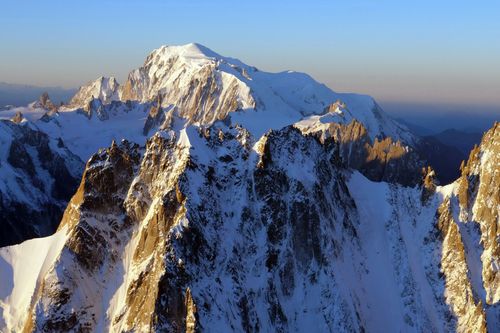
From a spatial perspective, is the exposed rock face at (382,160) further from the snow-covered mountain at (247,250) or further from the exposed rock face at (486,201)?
the snow-covered mountain at (247,250)

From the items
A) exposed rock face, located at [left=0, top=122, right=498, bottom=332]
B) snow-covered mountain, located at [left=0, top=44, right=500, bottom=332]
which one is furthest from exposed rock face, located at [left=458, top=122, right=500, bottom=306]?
exposed rock face, located at [left=0, top=122, right=498, bottom=332]

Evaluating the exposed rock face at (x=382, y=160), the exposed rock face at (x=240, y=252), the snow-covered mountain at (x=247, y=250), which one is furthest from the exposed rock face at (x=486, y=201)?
the exposed rock face at (x=382, y=160)

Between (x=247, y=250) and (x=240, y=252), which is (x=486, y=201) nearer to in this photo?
(x=247, y=250)

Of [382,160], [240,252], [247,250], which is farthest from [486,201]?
[382,160]

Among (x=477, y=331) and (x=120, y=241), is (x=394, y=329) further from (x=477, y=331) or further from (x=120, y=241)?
(x=120, y=241)

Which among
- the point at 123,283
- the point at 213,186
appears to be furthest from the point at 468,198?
the point at 123,283

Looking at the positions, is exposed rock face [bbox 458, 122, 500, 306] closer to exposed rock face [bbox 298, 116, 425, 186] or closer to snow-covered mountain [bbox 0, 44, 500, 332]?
snow-covered mountain [bbox 0, 44, 500, 332]
